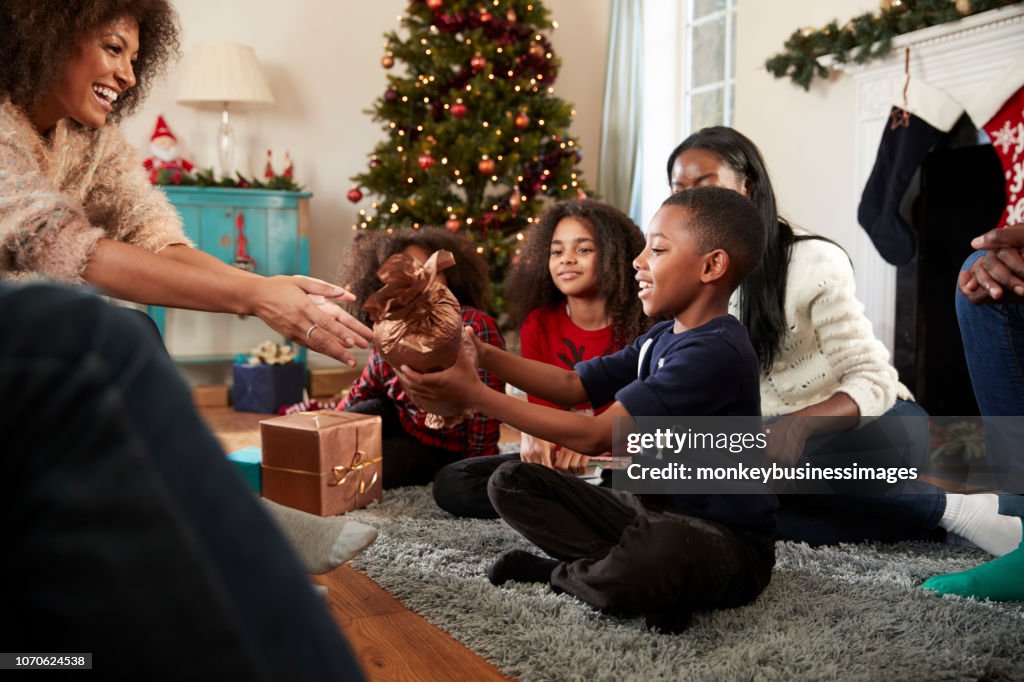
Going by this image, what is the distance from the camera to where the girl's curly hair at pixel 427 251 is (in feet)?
8.43

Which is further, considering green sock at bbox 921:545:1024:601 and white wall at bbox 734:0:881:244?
white wall at bbox 734:0:881:244

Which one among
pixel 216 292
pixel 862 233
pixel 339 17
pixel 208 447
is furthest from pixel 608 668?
pixel 339 17

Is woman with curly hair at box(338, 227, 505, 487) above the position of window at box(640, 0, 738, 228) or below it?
below

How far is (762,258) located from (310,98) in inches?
141

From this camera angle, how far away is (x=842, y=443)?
1.88m

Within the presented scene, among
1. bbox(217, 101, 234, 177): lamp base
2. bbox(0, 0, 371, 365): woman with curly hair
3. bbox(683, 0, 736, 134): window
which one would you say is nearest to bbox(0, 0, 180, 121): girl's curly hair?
bbox(0, 0, 371, 365): woman with curly hair

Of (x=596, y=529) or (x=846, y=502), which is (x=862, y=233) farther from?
(x=596, y=529)

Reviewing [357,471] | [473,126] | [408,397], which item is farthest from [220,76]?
[357,471]

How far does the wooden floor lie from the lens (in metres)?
1.24

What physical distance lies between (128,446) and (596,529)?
50.3 inches

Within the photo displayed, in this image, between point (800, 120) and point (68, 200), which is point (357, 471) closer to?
point (68, 200)

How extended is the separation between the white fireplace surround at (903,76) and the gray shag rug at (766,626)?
1.69 m

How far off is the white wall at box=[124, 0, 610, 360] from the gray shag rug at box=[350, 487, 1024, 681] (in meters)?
3.38

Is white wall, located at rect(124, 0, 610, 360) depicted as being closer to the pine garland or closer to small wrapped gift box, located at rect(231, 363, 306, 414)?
small wrapped gift box, located at rect(231, 363, 306, 414)
